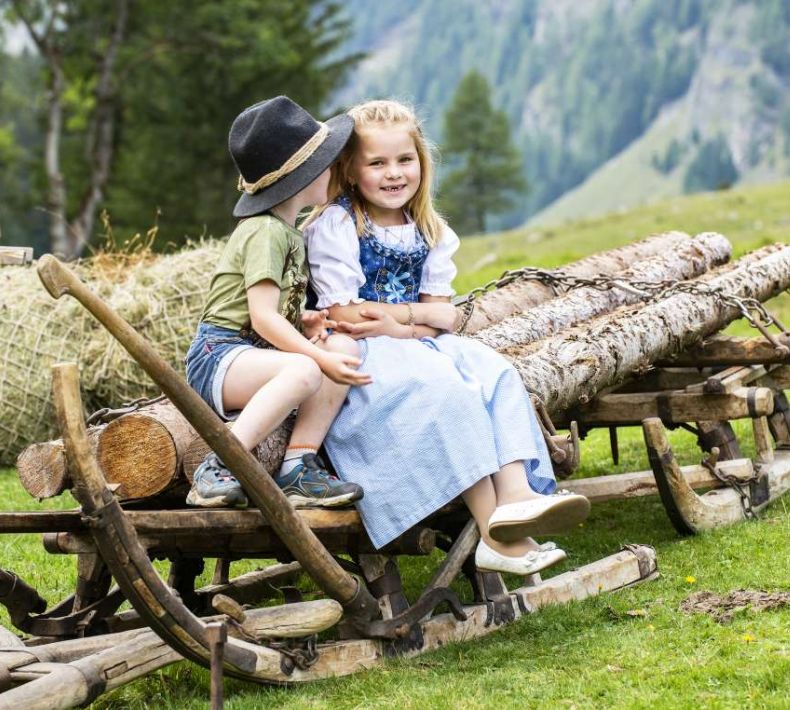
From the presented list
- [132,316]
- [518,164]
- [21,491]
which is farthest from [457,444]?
[518,164]

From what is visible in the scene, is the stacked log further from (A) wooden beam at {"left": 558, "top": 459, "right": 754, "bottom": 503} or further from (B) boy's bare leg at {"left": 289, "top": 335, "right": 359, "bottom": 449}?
(A) wooden beam at {"left": 558, "top": 459, "right": 754, "bottom": 503}

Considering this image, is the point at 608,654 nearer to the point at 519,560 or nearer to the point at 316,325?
the point at 519,560

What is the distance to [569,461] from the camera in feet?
18.0

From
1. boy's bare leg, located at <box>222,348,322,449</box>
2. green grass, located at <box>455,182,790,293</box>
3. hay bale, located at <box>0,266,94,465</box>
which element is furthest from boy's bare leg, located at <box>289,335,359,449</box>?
green grass, located at <box>455,182,790,293</box>

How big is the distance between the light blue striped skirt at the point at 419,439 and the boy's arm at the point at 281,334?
26 centimetres

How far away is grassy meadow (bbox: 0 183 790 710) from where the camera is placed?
14.8 feet

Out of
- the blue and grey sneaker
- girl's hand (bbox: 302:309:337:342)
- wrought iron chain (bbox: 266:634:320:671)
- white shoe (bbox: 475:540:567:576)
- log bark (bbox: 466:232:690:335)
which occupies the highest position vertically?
girl's hand (bbox: 302:309:337:342)

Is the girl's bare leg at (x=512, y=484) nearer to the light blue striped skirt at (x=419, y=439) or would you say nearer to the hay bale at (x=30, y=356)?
the light blue striped skirt at (x=419, y=439)

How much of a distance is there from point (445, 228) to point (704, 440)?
2498mm

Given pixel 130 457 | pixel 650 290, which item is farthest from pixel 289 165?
pixel 650 290

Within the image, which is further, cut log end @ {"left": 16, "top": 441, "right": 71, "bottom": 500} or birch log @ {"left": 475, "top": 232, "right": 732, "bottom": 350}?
birch log @ {"left": 475, "top": 232, "right": 732, "bottom": 350}

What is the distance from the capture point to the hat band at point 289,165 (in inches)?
199

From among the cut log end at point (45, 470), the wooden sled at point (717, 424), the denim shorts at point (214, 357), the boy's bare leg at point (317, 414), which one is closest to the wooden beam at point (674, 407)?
the wooden sled at point (717, 424)

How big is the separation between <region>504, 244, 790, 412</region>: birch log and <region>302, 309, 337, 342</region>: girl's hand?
121 centimetres
